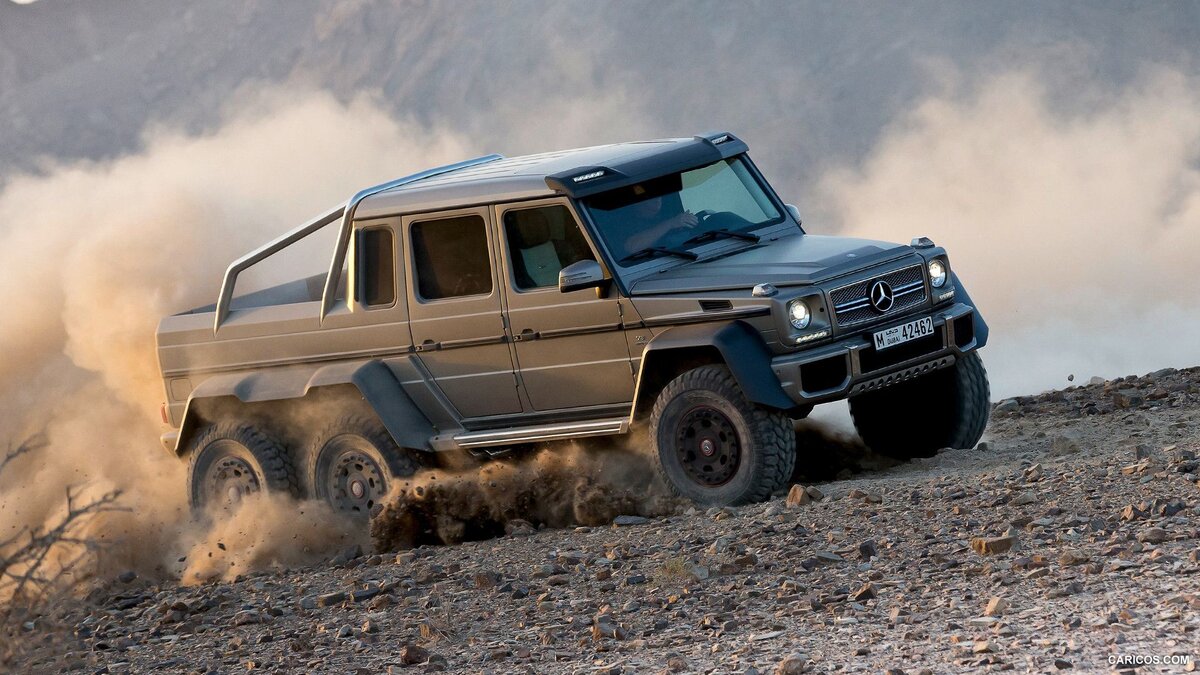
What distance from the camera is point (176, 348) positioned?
479 inches

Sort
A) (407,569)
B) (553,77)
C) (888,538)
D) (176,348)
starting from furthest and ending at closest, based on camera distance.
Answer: (553,77) → (176,348) → (407,569) → (888,538)

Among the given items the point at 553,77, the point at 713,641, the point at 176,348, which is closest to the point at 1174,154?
the point at 553,77

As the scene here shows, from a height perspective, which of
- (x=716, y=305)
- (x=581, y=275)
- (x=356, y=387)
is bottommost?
(x=356, y=387)

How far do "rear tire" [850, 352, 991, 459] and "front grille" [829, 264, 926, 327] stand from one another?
630mm

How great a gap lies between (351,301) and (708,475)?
2.70 metres

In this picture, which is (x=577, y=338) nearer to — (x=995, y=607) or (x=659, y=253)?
(x=659, y=253)

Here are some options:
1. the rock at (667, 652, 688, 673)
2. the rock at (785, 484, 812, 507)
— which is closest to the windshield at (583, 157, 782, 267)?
the rock at (785, 484, 812, 507)

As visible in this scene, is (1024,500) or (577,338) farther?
(577,338)

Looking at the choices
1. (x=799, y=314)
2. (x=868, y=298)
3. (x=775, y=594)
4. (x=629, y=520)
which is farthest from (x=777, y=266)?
(x=775, y=594)

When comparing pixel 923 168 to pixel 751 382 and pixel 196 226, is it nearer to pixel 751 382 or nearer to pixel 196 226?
pixel 196 226

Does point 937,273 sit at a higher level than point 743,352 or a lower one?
higher

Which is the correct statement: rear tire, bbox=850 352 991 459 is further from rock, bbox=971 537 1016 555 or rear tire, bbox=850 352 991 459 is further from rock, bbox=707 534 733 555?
rock, bbox=971 537 1016 555

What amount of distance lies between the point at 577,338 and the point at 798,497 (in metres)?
1.80

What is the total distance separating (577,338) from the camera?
34.4ft
